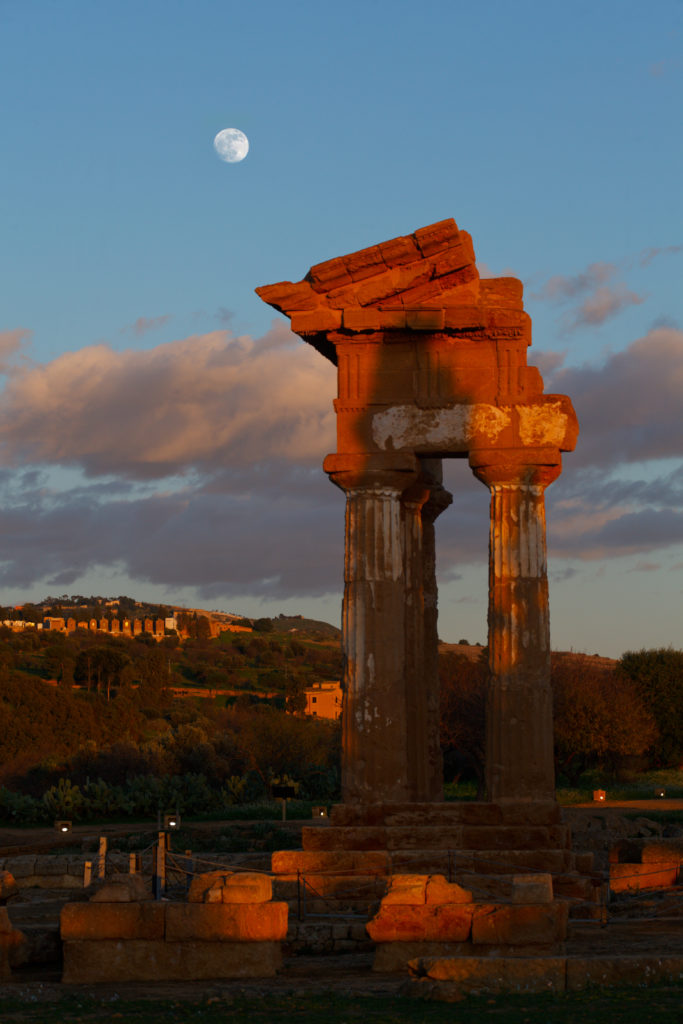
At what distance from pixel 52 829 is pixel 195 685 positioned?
195 feet

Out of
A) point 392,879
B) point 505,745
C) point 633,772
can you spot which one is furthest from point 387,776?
point 633,772

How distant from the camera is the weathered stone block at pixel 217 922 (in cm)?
1459

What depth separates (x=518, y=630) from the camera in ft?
65.7

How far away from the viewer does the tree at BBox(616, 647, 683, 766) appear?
6262cm

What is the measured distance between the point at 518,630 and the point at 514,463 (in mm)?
2400

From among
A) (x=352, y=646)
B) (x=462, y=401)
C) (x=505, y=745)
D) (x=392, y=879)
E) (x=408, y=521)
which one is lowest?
(x=392, y=879)

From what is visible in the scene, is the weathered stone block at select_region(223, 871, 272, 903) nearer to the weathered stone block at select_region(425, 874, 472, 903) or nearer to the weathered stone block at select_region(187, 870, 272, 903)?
the weathered stone block at select_region(187, 870, 272, 903)

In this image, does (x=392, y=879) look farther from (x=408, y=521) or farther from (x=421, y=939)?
(x=408, y=521)

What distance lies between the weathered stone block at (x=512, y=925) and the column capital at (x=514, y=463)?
702cm

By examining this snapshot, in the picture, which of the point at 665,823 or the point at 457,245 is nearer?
the point at 457,245

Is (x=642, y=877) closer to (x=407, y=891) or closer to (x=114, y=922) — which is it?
(x=407, y=891)

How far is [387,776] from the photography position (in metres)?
20.0

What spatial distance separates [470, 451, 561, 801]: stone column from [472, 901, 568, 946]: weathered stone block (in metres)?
4.72

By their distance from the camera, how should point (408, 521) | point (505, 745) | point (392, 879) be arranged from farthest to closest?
1. point (408, 521)
2. point (505, 745)
3. point (392, 879)
